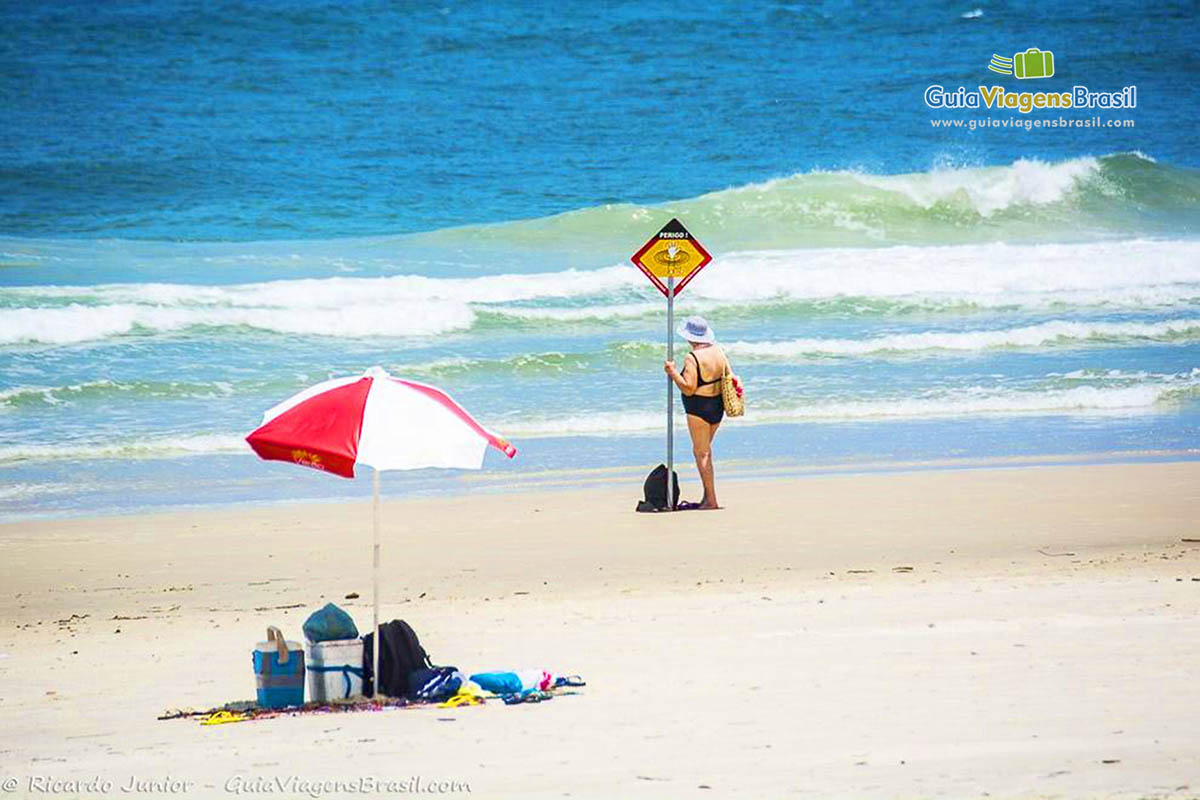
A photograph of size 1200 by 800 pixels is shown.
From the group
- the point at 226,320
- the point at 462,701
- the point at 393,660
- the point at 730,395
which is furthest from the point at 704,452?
the point at 226,320

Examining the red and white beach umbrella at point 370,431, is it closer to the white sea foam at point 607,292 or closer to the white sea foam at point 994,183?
the white sea foam at point 607,292

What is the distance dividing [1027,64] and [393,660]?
3631 cm

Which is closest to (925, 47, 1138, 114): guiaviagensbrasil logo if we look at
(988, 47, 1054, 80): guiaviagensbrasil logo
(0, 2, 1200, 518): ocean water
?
(988, 47, 1054, 80): guiaviagensbrasil logo

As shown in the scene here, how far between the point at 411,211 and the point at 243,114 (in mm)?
6395

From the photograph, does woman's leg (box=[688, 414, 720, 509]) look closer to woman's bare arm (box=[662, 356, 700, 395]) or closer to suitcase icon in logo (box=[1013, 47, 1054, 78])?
woman's bare arm (box=[662, 356, 700, 395])

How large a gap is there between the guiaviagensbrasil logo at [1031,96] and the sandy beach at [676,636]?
26600 mm

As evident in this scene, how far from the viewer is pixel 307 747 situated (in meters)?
5.96

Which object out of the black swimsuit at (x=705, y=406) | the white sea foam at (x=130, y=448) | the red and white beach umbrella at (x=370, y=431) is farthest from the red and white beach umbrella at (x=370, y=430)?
the white sea foam at (x=130, y=448)

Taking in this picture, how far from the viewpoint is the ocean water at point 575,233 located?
637 inches

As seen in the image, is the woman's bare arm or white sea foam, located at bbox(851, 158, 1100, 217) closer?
the woman's bare arm

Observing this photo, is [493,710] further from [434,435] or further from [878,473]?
[878,473]

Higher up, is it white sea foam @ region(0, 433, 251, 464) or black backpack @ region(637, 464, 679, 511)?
white sea foam @ region(0, 433, 251, 464)

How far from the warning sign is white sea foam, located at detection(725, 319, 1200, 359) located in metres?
9.12

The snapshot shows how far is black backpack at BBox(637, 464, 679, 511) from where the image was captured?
38.3ft
